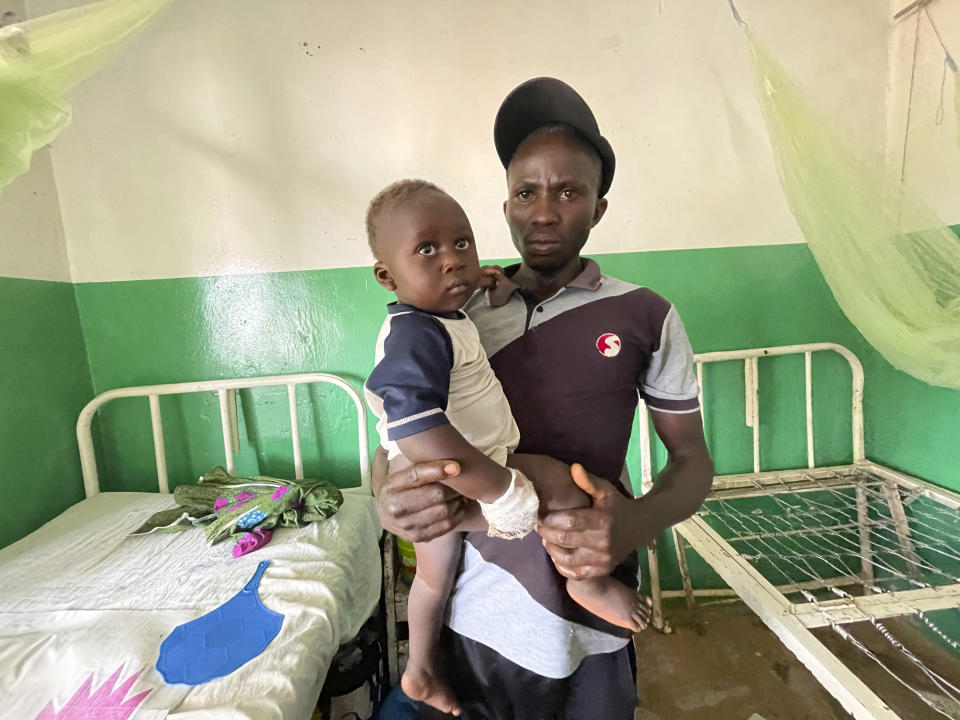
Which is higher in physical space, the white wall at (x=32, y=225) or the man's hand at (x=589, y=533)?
the white wall at (x=32, y=225)

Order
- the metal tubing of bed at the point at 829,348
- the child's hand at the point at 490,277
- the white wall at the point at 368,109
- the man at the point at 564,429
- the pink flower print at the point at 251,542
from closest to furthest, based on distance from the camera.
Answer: the man at the point at 564,429
the child's hand at the point at 490,277
the pink flower print at the point at 251,542
the white wall at the point at 368,109
the metal tubing of bed at the point at 829,348

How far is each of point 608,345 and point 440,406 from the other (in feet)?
1.06

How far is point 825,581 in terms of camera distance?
5.33 ft

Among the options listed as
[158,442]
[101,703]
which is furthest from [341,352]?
[101,703]

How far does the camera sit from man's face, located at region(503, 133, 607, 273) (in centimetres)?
79

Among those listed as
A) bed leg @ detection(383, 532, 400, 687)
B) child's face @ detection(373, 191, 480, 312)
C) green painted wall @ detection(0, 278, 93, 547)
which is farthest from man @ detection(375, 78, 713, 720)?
green painted wall @ detection(0, 278, 93, 547)

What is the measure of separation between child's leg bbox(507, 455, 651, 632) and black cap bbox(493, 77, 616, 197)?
1.83 ft

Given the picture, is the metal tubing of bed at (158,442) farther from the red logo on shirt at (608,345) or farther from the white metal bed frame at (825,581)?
the white metal bed frame at (825,581)

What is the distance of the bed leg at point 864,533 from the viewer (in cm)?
144

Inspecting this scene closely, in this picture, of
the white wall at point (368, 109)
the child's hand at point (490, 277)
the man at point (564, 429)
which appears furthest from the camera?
the white wall at point (368, 109)

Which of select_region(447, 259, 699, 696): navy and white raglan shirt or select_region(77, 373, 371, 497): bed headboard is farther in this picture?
select_region(77, 373, 371, 497): bed headboard

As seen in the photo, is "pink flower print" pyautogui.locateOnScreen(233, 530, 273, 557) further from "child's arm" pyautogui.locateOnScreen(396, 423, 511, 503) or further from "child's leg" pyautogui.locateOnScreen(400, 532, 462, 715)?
"child's arm" pyautogui.locateOnScreen(396, 423, 511, 503)

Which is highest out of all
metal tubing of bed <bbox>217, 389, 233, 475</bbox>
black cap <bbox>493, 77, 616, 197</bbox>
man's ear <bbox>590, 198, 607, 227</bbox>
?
black cap <bbox>493, 77, 616, 197</bbox>

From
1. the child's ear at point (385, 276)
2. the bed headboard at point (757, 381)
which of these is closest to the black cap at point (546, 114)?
the child's ear at point (385, 276)
